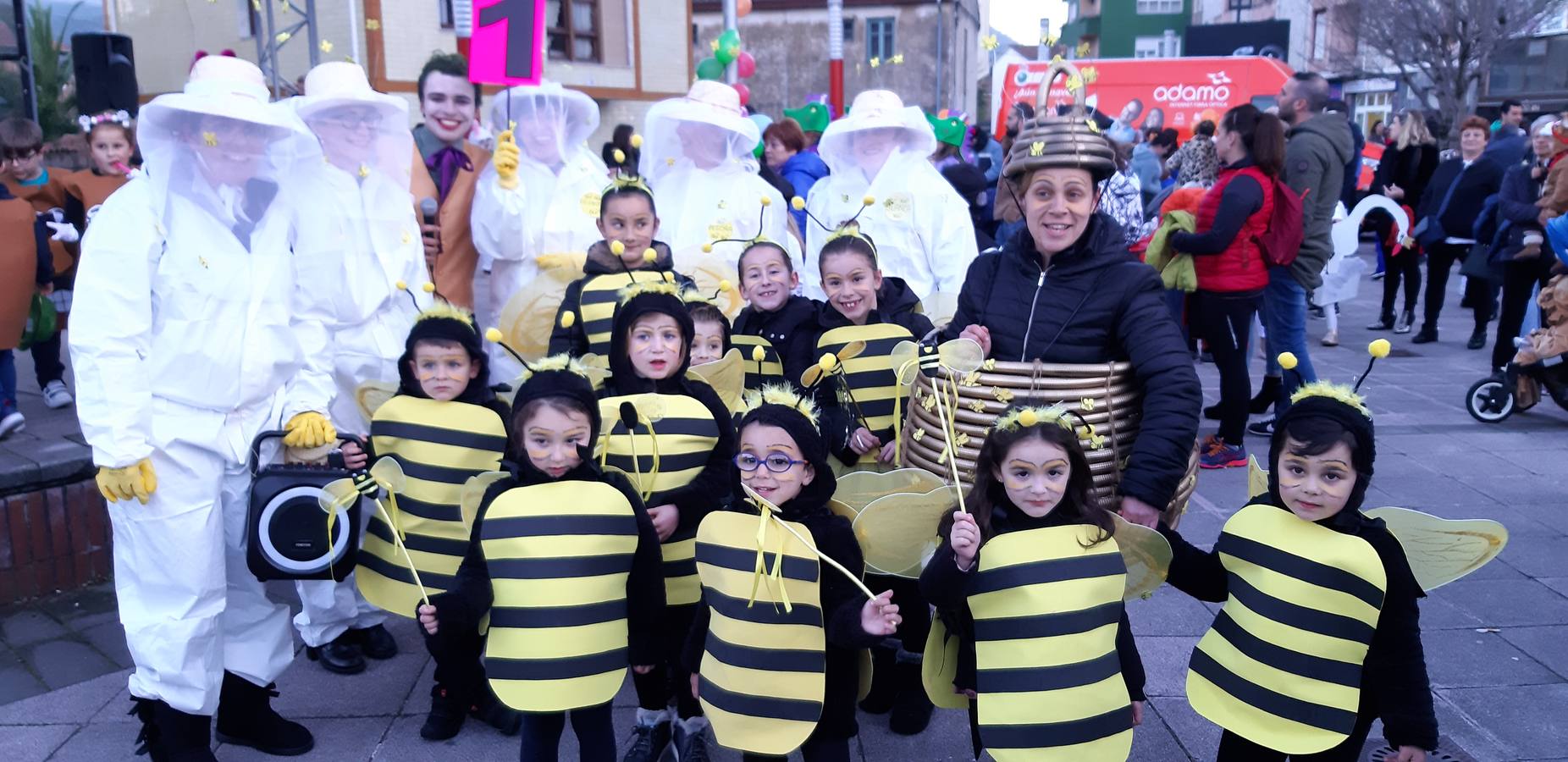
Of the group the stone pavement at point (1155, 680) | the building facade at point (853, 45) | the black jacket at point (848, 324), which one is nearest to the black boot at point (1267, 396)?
the stone pavement at point (1155, 680)

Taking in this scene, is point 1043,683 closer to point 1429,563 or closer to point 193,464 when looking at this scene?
point 1429,563

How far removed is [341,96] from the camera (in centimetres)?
375

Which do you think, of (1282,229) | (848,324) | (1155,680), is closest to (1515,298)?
(1282,229)

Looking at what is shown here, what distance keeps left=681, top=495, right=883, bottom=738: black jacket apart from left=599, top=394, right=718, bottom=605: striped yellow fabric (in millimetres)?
355

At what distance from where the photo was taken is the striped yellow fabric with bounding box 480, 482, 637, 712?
253 centimetres

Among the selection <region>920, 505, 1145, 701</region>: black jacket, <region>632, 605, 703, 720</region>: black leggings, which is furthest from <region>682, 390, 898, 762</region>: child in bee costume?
<region>632, 605, 703, 720</region>: black leggings

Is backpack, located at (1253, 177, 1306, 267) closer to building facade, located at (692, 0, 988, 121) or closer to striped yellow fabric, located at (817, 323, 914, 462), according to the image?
striped yellow fabric, located at (817, 323, 914, 462)

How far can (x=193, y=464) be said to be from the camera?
9.31ft

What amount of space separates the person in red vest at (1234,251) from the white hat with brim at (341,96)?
3858mm

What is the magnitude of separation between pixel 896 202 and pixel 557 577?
118 inches

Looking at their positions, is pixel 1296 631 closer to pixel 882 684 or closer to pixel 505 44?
pixel 882 684

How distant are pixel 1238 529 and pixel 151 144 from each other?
2.80 meters

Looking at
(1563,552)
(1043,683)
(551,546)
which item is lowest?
(1563,552)

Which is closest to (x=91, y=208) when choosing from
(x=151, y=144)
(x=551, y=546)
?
(x=151, y=144)
